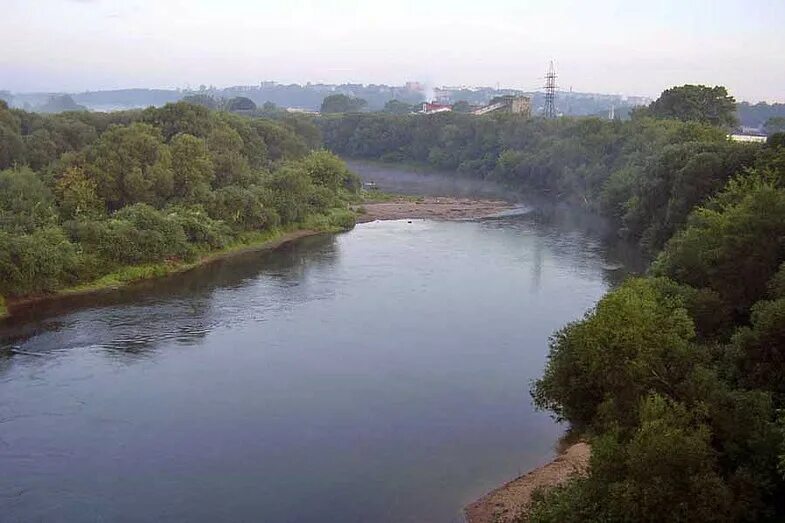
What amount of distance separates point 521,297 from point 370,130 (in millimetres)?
50818

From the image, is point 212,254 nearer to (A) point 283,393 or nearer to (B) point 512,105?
(A) point 283,393

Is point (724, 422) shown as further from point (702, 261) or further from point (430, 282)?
point (430, 282)

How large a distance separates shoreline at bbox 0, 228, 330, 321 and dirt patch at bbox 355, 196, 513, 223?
7776 millimetres

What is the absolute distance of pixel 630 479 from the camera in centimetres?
919

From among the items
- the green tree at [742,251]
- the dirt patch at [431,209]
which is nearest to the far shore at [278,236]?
the dirt patch at [431,209]

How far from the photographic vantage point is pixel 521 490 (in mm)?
13305

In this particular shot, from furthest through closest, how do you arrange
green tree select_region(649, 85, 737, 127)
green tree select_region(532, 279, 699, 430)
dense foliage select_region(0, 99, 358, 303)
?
green tree select_region(649, 85, 737, 127)
dense foliage select_region(0, 99, 358, 303)
green tree select_region(532, 279, 699, 430)

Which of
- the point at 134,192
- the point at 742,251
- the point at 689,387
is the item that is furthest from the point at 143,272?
the point at 689,387

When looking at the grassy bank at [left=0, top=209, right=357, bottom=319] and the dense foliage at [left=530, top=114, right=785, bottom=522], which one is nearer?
the dense foliage at [left=530, top=114, right=785, bottom=522]

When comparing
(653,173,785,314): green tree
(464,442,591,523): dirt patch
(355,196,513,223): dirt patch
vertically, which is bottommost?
(464,442,591,523): dirt patch

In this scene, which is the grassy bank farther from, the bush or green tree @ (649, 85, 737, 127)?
green tree @ (649, 85, 737, 127)

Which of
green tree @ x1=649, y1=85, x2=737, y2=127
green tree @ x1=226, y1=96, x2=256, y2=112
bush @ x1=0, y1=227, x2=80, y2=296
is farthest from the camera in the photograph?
green tree @ x1=226, y1=96, x2=256, y2=112

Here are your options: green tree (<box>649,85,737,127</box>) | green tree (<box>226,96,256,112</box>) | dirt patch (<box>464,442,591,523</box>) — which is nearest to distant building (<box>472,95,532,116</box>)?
green tree (<box>226,96,256,112</box>)

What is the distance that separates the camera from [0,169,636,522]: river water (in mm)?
13180
